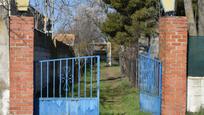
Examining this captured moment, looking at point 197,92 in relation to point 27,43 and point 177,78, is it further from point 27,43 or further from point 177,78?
point 27,43

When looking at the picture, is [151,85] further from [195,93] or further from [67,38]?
[67,38]

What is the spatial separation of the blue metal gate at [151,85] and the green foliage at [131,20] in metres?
17.0

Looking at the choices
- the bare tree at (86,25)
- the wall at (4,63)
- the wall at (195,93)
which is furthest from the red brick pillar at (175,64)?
the bare tree at (86,25)

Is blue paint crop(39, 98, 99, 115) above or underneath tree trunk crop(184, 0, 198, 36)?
underneath

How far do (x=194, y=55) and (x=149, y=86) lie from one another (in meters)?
2.14

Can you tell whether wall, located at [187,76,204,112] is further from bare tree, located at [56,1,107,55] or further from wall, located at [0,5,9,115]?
bare tree, located at [56,1,107,55]

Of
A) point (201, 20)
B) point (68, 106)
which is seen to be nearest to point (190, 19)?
point (201, 20)

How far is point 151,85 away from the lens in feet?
42.6

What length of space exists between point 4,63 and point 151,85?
4251 mm

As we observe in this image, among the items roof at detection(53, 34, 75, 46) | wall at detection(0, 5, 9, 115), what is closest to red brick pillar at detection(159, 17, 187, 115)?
wall at detection(0, 5, 9, 115)

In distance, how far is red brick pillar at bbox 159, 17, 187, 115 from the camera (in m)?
11.1

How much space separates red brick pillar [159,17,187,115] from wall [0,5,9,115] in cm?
368

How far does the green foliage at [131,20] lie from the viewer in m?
31.2

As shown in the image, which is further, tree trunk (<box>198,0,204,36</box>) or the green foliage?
the green foliage
